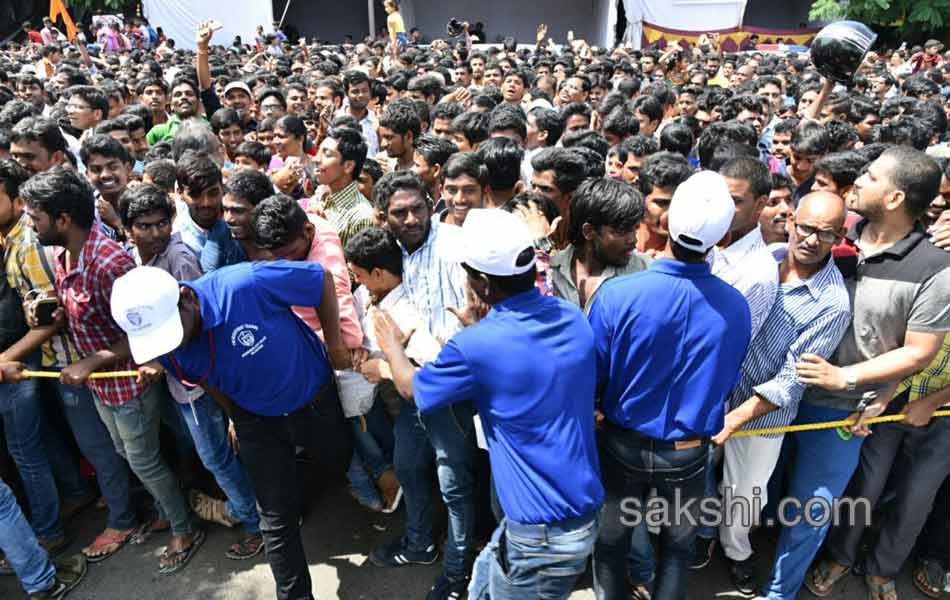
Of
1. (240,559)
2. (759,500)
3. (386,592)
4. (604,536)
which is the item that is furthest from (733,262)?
(240,559)

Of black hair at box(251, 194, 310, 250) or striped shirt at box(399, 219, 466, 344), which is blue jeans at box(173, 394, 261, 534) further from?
striped shirt at box(399, 219, 466, 344)

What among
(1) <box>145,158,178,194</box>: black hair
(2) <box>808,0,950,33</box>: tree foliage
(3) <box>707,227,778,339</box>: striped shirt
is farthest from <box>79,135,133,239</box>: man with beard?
(2) <box>808,0,950,33</box>: tree foliage

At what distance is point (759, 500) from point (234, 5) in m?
25.5

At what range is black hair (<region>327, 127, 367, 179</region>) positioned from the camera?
3965 millimetres

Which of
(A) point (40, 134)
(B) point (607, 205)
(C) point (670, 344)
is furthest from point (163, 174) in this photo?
(C) point (670, 344)

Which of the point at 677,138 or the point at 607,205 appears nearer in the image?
the point at 607,205

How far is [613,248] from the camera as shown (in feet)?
9.41

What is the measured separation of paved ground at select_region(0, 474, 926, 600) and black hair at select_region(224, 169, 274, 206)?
195cm

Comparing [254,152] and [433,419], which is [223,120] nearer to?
[254,152]

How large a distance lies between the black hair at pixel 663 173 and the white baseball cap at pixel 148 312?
2.37 m

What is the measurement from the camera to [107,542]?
3.60 meters

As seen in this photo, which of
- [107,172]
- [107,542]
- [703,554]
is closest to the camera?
[703,554]

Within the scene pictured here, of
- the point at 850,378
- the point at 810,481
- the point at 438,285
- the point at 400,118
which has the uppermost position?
the point at 400,118

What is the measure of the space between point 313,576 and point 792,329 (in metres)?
2.72
